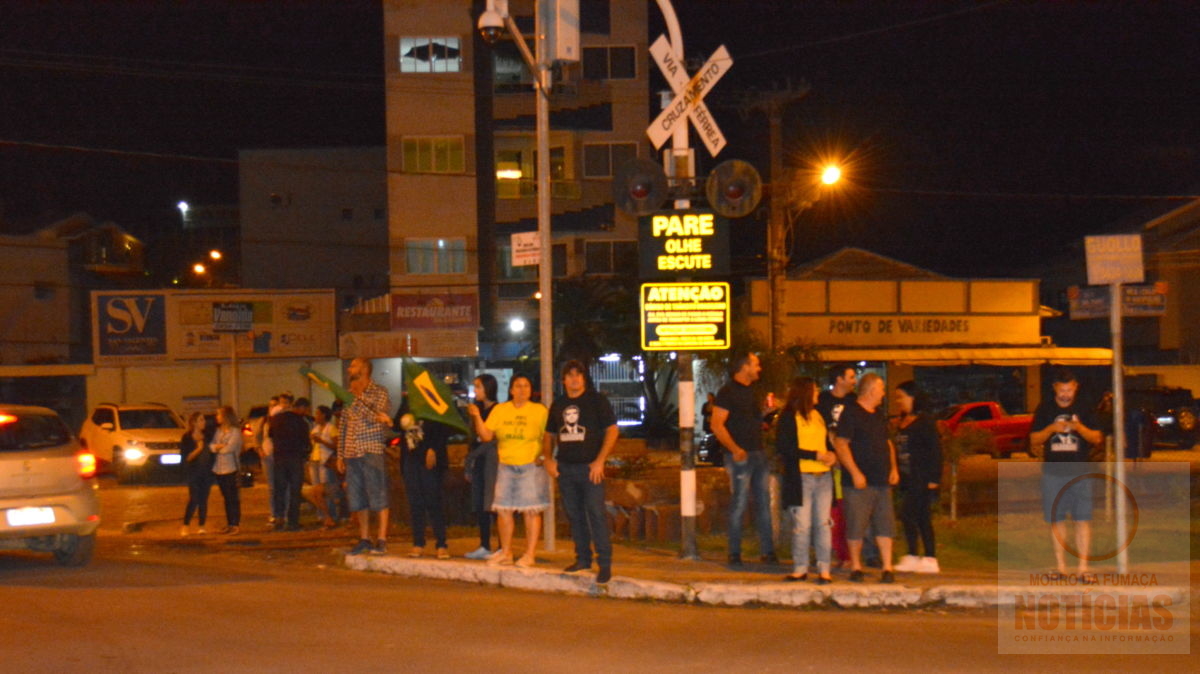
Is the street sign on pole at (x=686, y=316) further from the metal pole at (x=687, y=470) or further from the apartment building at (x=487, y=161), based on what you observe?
the apartment building at (x=487, y=161)

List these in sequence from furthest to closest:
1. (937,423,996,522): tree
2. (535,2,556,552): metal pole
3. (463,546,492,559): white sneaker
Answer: (937,423,996,522): tree → (535,2,556,552): metal pole → (463,546,492,559): white sneaker

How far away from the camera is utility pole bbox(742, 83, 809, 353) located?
2506 centimetres

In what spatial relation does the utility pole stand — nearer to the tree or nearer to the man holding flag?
the tree

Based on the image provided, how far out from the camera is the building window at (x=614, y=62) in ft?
134

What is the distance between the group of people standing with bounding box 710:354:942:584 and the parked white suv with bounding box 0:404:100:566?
21.4 feet

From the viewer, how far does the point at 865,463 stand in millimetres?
9711

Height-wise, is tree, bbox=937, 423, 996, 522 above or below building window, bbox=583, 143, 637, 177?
below

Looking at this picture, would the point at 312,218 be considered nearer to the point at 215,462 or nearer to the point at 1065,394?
the point at 215,462

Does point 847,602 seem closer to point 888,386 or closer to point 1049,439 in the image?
point 1049,439

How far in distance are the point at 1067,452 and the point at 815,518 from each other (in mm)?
2246

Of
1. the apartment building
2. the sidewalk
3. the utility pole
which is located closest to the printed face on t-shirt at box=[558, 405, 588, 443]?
the sidewalk

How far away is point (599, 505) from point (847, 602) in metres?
2.25

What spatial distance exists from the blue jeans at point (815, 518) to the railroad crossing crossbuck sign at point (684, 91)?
3.71 metres

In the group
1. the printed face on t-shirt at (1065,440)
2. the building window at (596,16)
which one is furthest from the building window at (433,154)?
the printed face on t-shirt at (1065,440)
